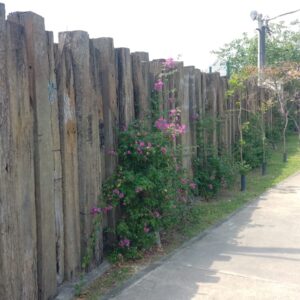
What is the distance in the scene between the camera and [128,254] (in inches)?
187

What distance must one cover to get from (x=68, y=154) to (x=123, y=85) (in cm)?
134

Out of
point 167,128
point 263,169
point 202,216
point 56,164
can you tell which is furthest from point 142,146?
point 263,169

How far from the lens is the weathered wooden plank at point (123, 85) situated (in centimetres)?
505

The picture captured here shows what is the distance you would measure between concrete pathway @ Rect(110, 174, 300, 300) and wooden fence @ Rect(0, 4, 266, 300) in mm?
764

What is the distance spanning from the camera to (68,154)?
4.07m

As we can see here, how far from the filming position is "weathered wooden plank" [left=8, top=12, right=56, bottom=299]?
11.6ft

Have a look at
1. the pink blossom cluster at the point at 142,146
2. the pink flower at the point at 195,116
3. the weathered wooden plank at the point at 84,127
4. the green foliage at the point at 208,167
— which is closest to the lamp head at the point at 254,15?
the green foliage at the point at 208,167

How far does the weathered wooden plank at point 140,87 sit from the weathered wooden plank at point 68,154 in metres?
1.35

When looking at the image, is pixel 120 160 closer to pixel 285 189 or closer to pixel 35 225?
pixel 35 225

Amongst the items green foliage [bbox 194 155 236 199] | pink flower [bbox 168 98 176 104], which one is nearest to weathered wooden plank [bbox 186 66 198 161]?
green foliage [bbox 194 155 236 199]

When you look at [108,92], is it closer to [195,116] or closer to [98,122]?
[98,122]

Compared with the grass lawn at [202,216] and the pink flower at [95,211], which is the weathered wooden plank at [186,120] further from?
the pink flower at [95,211]

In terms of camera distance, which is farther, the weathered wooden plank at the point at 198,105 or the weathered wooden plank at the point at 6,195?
the weathered wooden plank at the point at 198,105

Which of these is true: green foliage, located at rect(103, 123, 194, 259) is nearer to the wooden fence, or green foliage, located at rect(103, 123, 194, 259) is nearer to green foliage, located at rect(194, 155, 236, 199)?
the wooden fence
